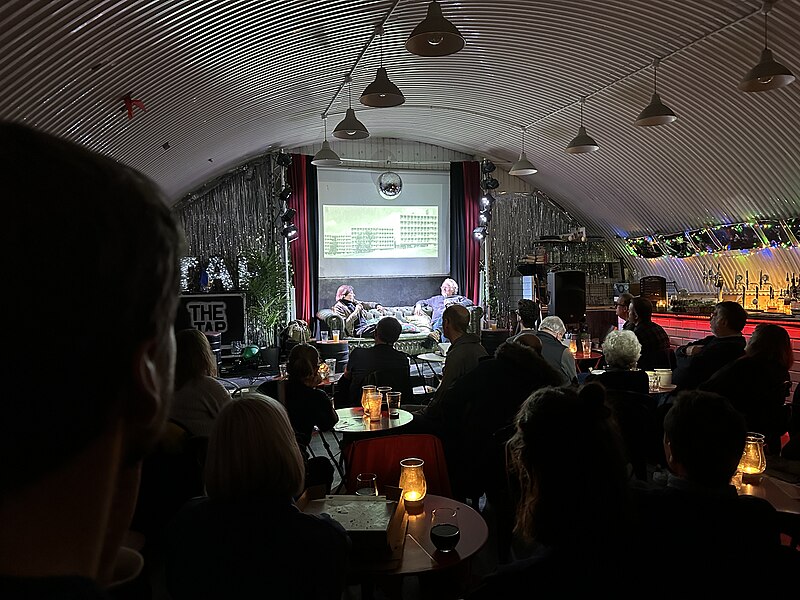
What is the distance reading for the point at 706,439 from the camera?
207 cm

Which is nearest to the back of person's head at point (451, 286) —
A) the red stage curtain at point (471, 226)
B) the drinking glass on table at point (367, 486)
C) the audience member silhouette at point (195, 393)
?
the red stage curtain at point (471, 226)

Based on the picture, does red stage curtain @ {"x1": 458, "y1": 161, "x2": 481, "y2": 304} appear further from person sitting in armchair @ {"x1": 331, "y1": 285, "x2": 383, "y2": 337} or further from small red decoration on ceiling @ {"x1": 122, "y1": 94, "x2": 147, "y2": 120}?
small red decoration on ceiling @ {"x1": 122, "y1": 94, "x2": 147, "y2": 120}

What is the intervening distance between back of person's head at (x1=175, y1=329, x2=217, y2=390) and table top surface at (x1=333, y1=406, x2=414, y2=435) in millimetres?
1025

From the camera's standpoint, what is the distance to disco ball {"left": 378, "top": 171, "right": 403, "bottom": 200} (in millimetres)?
13586

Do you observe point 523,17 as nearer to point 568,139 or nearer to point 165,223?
point 568,139

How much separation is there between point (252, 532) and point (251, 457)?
0.22 meters

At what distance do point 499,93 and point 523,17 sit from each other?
288cm

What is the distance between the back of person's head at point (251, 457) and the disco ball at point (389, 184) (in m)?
12.0

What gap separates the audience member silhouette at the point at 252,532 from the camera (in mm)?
1754

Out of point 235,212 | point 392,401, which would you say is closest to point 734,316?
point 392,401

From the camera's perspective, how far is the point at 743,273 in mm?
10555

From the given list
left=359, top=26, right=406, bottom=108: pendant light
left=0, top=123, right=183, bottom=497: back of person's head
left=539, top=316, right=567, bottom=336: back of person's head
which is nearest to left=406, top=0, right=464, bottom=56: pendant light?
left=359, top=26, right=406, bottom=108: pendant light

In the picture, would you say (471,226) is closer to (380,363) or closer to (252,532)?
(380,363)

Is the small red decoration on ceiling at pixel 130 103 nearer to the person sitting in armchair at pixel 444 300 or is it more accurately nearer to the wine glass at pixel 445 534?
the wine glass at pixel 445 534
